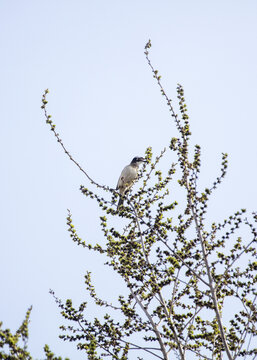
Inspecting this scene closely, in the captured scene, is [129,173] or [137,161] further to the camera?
[137,161]

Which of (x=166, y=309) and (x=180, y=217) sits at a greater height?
(x=180, y=217)

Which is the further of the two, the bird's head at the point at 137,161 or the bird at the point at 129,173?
the bird's head at the point at 137,161

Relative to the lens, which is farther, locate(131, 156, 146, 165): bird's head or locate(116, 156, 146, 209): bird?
locate(131, 156, 146, 165): bird's head

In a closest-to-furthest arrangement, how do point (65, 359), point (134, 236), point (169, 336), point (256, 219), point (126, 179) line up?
point (65, 359) < point (256, 219) < point (169, 336) < point (134, 236) < point (126, 179)

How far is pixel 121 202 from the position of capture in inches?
351

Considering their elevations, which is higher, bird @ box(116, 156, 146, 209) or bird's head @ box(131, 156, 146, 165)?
bird's head @ box(131, 156, 146, 165)

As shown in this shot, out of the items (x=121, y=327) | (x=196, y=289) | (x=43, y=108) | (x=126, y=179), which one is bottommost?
(x=121, y=327)

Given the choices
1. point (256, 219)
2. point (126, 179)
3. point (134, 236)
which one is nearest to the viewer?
point (256, 219)

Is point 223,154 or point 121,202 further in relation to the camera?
point 121,202

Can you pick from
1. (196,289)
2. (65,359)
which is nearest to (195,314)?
(196,289)

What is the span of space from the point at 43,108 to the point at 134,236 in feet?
9.56

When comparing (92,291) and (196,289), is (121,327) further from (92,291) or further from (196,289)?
(196,289)

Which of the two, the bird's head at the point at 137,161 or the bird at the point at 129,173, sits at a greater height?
the bird's head at the point at 137,161

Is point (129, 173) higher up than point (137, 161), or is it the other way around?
point (137, 161)
